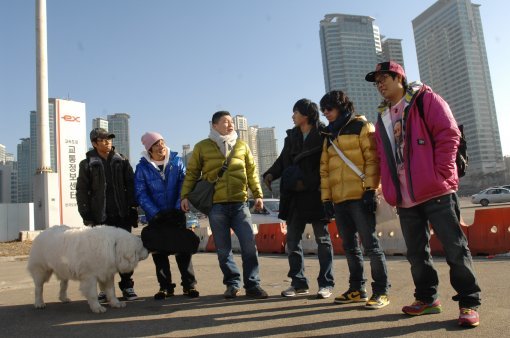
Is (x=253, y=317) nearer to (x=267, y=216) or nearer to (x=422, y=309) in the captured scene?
(x=422, y=309)

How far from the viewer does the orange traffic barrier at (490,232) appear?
7.79 m

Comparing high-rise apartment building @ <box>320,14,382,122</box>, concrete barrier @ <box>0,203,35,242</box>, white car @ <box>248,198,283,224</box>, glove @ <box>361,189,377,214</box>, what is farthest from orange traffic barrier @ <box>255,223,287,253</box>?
high-rise apartment building @ <box>320,14,382,122</box>

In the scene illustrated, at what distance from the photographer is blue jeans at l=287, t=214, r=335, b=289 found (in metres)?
4.83

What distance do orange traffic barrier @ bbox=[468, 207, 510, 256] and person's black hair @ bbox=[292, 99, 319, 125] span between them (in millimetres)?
4802

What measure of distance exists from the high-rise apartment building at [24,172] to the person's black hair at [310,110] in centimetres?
6768

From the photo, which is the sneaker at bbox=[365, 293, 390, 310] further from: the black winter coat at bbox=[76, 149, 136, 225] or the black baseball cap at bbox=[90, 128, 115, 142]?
the black baseball cap at bbox=[90, 128, 115, 142]

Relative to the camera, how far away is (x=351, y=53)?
81.3m

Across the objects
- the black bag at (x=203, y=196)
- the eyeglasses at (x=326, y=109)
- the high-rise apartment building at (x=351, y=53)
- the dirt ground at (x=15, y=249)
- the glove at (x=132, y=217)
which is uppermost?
the high-rise apartment building at (x=351, y=53)

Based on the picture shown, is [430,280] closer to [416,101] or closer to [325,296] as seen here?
[325,296]

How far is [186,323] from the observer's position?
384 cm

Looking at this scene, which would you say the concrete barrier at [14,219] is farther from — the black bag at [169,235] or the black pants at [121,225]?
the black bag at [169,235]

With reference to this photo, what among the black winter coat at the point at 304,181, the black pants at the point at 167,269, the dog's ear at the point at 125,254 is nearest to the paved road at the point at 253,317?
the black pants at the point at 167,269

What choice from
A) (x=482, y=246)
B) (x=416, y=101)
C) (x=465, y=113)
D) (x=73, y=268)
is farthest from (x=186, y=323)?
(x=465, y=113)

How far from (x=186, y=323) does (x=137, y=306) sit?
1211mm
